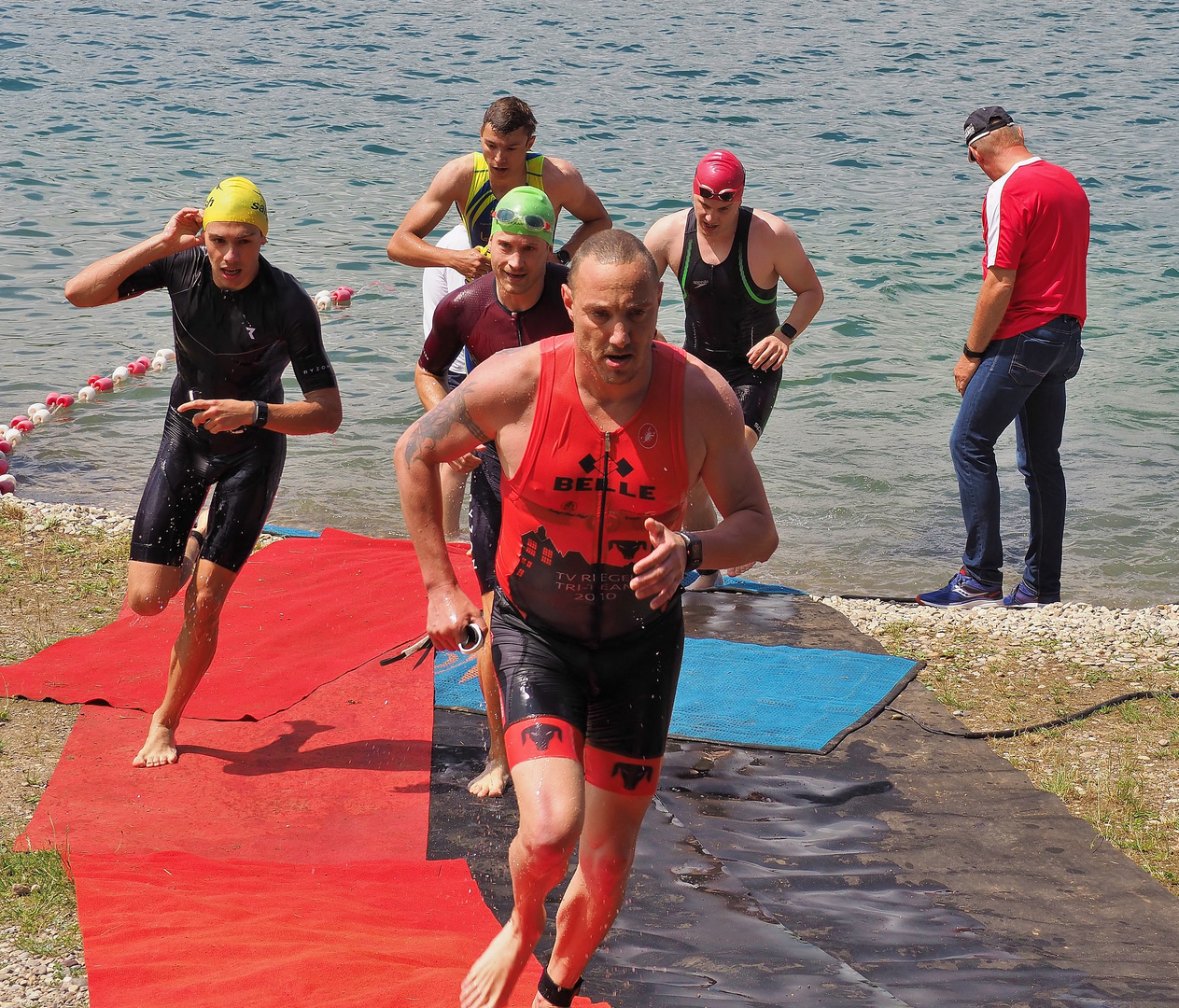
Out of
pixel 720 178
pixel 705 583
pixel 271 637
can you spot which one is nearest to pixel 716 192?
pixel 720 178

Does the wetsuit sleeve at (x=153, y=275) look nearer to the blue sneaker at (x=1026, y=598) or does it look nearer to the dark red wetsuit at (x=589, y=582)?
the dark red wetsuit at (x=589, y=582)

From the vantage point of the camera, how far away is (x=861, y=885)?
4590mm

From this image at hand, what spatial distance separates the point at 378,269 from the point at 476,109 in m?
9.87

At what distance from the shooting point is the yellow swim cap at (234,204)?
5266mm

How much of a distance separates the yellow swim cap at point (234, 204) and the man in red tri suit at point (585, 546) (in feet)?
6.78

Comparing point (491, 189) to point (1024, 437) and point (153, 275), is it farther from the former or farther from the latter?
point (1024, 437)

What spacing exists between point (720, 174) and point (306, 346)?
8.89 ft

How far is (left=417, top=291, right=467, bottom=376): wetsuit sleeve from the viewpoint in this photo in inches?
205

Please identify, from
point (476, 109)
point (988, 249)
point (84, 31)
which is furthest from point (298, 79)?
→ point (988, 249)

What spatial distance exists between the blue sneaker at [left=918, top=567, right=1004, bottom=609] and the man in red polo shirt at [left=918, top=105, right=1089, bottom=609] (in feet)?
0.27

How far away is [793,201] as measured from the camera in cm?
2172

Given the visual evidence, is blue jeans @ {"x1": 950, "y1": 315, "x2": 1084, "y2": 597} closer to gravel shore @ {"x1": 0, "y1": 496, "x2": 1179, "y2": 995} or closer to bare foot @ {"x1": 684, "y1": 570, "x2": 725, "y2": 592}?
gravel shore @ {"x1": 0, "y1": 496, "x2": 1179, "y2": 995}

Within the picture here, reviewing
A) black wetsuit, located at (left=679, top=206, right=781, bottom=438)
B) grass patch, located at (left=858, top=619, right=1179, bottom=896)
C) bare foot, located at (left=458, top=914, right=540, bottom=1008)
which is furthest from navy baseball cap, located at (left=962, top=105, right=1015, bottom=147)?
bare foot, located at (left=458, top=914, right=540, bottom=1008)

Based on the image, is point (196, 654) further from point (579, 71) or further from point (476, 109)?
point (579, 71)
